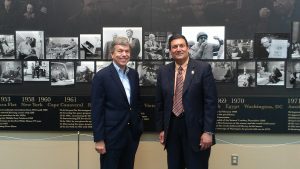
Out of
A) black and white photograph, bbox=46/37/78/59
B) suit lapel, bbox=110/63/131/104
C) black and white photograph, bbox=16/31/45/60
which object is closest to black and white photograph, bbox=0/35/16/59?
black and white photograph, bbox=16/31/45/60

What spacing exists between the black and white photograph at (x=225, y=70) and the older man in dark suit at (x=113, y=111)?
41.0 inches

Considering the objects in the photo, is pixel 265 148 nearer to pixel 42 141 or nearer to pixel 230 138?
pixel 230 138

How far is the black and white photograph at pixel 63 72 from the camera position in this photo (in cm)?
328

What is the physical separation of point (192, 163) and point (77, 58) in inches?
62.2

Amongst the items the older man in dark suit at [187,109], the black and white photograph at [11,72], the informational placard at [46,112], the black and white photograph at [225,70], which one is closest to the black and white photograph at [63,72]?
the informational placard at [46,112]

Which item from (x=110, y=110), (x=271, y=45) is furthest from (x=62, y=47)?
(x=271, y=45)

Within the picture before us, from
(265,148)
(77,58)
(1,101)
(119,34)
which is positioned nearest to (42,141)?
(1,101)

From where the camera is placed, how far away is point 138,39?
3221mm

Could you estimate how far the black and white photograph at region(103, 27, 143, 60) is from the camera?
3.21 metres

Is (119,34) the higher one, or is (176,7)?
(176,7)

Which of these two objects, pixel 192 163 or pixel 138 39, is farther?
pixel 138 39

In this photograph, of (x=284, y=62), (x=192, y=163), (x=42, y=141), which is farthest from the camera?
(x=42, y=141)

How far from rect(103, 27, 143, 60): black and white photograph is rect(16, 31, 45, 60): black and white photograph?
664mm

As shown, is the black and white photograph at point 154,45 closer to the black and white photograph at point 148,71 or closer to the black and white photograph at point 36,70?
the black and white photograph at point 148,71
